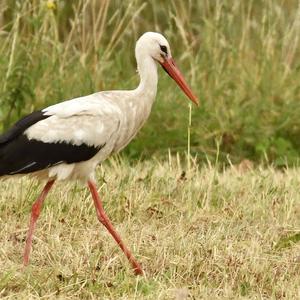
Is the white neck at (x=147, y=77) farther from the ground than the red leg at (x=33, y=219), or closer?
farther from the ground

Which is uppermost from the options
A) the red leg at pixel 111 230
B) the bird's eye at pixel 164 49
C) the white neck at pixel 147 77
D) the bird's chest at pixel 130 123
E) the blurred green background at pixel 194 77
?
the bird's eye at pixel 164 49

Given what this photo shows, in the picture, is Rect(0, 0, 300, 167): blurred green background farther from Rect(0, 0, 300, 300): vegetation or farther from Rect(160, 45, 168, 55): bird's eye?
Rect(160, 45, 168, 55): bird's eye

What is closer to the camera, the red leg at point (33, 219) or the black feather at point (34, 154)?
the red leg at point (33, 219)

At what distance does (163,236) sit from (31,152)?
85 centimetres

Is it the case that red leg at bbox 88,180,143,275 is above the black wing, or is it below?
below

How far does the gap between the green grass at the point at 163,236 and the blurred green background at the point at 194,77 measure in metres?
0.98

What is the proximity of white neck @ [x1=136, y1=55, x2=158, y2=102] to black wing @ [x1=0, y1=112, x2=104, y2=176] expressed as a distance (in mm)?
473

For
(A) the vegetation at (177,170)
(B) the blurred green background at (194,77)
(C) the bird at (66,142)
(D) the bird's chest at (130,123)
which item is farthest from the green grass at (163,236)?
(B) the blurred green background at (194,77)

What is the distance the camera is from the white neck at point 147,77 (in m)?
5.93

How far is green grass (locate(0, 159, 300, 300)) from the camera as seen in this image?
5004 mm

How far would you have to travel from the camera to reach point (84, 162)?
5664mm

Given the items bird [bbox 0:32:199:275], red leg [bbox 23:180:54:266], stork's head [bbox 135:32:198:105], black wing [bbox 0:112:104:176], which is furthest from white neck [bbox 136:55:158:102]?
red leg [bbox 23:180:54:266]

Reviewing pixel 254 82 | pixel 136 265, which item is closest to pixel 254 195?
pixel 136 265

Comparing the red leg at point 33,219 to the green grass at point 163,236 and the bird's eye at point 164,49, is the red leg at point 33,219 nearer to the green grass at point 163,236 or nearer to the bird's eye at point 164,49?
the green grass at point 163,236
